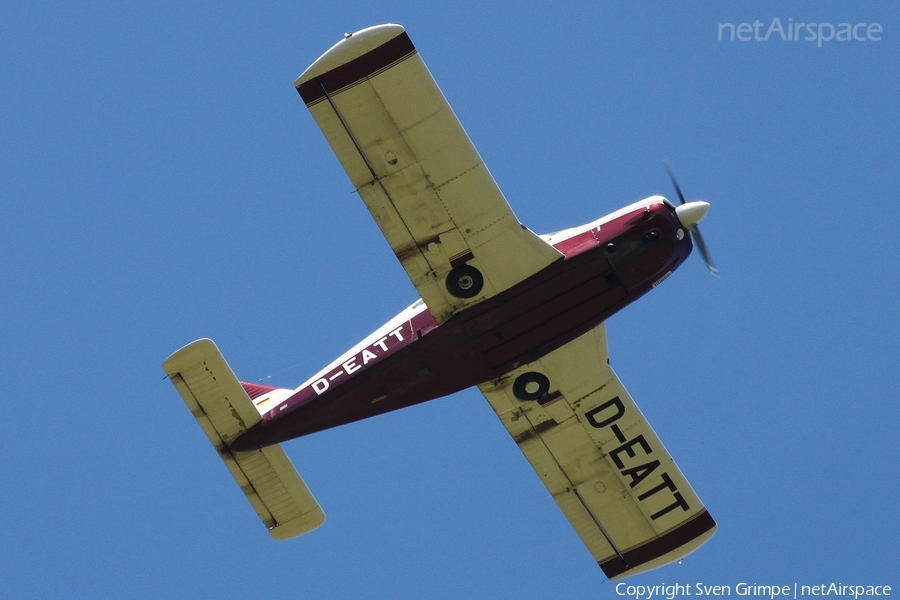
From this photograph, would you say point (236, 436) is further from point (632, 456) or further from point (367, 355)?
point (632, 456)

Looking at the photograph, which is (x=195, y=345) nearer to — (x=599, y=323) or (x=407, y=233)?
(x=407, y=233)

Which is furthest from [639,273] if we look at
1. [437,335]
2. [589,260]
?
[437,335]

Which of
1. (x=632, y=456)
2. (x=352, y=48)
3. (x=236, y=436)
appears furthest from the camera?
(x=632, y=456)

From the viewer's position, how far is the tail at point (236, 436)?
54.7 ft

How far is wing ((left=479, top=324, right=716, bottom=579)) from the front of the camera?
17.6 m

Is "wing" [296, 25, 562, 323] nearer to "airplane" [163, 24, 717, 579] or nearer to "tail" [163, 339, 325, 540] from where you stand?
"airplane" [163, 24, 717, 579]

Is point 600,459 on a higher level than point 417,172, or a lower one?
lower

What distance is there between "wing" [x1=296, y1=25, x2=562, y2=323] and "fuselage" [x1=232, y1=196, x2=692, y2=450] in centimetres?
32

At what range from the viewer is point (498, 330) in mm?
16422

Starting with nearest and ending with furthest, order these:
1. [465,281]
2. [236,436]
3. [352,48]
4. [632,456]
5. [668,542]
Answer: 1. [352,48]
2. [465,281]
3. [236,436]
4. [632,456]
5. [668,542]

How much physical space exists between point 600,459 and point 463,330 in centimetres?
351

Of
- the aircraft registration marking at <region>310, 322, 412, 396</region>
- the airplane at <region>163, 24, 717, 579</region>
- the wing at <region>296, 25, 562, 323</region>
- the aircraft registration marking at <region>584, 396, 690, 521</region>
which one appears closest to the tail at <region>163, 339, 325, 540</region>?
the airplane at <region>163, 24, 717, 579</region>

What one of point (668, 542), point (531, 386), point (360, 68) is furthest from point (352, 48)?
point (668, 542)

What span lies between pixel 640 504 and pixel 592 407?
185 cm
